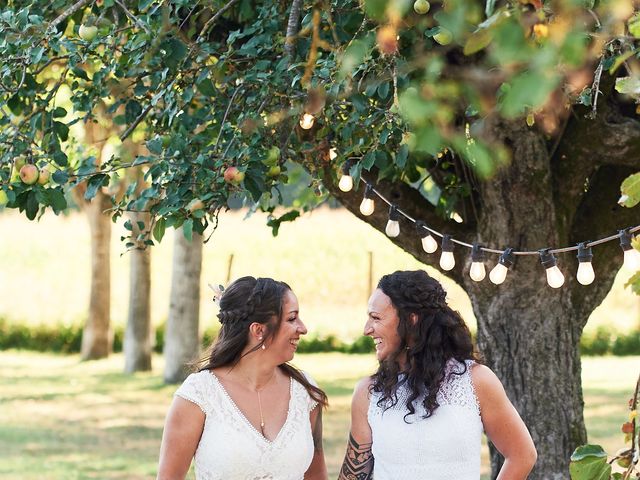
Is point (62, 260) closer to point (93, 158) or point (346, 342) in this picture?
point (346, 342)

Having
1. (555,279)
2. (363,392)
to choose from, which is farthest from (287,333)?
(555,279)

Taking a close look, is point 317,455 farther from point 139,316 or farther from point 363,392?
point 139,316

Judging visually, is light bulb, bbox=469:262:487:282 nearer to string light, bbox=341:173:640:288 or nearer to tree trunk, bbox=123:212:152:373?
string light, bbox=341:173:640:288

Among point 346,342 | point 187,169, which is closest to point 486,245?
point 187,169

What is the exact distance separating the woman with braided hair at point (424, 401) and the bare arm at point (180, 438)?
52cm

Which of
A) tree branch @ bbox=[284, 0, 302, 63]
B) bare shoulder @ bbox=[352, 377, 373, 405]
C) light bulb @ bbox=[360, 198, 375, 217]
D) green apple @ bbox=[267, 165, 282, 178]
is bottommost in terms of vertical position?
bare shoulder @ bbox=[352, 377, 373, 405]

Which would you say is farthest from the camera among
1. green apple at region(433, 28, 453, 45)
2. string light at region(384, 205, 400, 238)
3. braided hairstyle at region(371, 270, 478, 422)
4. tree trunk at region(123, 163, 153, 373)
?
tree trunk at region(123, 163, 153, 373)

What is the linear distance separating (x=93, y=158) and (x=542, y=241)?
2.23 meters

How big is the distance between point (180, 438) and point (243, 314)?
47 centimetres

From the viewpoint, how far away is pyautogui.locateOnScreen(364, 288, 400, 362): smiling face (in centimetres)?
358

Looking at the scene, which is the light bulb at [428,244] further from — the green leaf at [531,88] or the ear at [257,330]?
the green leaf at [531,88]

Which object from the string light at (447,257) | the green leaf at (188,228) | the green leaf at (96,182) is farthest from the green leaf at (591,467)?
the green leaf at (96,182)

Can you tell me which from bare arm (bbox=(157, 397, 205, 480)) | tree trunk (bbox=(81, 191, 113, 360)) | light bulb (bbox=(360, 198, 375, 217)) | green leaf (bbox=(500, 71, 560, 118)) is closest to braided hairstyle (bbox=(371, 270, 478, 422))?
bare arm (bbox=(157, 397, 205, 480))

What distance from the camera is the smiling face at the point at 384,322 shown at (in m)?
3.58
